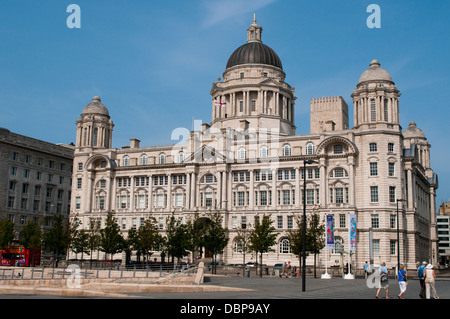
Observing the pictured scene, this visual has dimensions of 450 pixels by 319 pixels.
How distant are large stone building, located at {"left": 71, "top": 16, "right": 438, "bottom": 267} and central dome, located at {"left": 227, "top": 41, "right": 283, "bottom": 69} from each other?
0.25 m

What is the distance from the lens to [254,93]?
101 meters

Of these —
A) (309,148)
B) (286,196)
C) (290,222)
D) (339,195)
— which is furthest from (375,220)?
(309,148)

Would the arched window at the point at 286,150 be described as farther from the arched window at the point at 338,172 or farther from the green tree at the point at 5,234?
the green tree at the point at 5,234

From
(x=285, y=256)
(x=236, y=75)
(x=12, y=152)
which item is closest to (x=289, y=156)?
(x=285, y=256)

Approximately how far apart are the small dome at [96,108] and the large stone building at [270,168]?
0.66 feet

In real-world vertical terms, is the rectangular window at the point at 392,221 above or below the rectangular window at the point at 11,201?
below

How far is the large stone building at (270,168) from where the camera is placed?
3049 inches

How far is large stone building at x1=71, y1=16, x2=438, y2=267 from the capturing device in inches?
3049

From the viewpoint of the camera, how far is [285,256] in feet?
263

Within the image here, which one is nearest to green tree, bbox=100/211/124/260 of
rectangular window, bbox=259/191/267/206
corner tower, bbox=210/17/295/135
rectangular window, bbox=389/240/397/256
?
rectangular window, bbox=259/191/267/206

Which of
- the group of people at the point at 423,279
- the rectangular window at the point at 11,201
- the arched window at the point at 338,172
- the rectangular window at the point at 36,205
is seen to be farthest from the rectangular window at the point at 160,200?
the group of people at the point at 423,279

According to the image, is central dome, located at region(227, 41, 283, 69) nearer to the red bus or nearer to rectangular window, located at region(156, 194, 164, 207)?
rectangular window, located at region(156, 194, 164, 207)

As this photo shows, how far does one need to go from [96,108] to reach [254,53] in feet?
104
